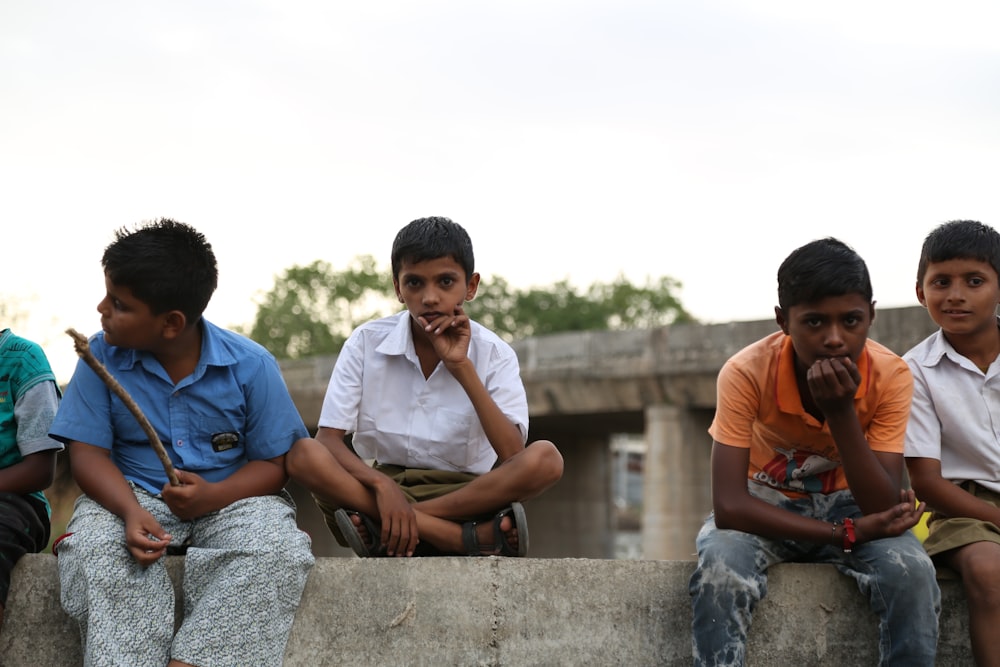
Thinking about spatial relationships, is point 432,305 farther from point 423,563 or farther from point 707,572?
point 707,572

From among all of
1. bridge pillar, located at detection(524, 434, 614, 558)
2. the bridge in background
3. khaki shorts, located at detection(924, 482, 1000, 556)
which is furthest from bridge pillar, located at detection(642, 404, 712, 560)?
khaki shorts, located at detection(924, 482, 1000, 556)

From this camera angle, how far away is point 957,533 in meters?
3.34

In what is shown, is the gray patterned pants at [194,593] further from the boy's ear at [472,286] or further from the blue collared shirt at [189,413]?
the boy's ear at [472,286]

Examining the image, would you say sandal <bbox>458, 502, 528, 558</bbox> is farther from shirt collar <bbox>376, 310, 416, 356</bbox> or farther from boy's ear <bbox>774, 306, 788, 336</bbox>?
boy's ear <bbox>774, 306, 788, 336</bbox>

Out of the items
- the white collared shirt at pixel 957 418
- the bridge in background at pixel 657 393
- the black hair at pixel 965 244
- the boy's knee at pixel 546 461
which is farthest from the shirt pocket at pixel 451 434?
the bridge in background at pixel 657 393

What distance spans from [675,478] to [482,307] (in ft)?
127

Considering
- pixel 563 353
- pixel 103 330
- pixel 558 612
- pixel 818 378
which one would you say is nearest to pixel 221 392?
pixel 103 330

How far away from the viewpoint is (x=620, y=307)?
57.4 meters

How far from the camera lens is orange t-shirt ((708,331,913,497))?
11.0ft

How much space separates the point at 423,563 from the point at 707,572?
810 millimetres

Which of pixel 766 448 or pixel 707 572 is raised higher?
pixel 766 448

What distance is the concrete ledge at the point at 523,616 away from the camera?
10.8 feet

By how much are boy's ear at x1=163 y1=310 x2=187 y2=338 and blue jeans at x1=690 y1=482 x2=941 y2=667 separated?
165 centimetres

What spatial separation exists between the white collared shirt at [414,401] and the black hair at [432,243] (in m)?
0.24
